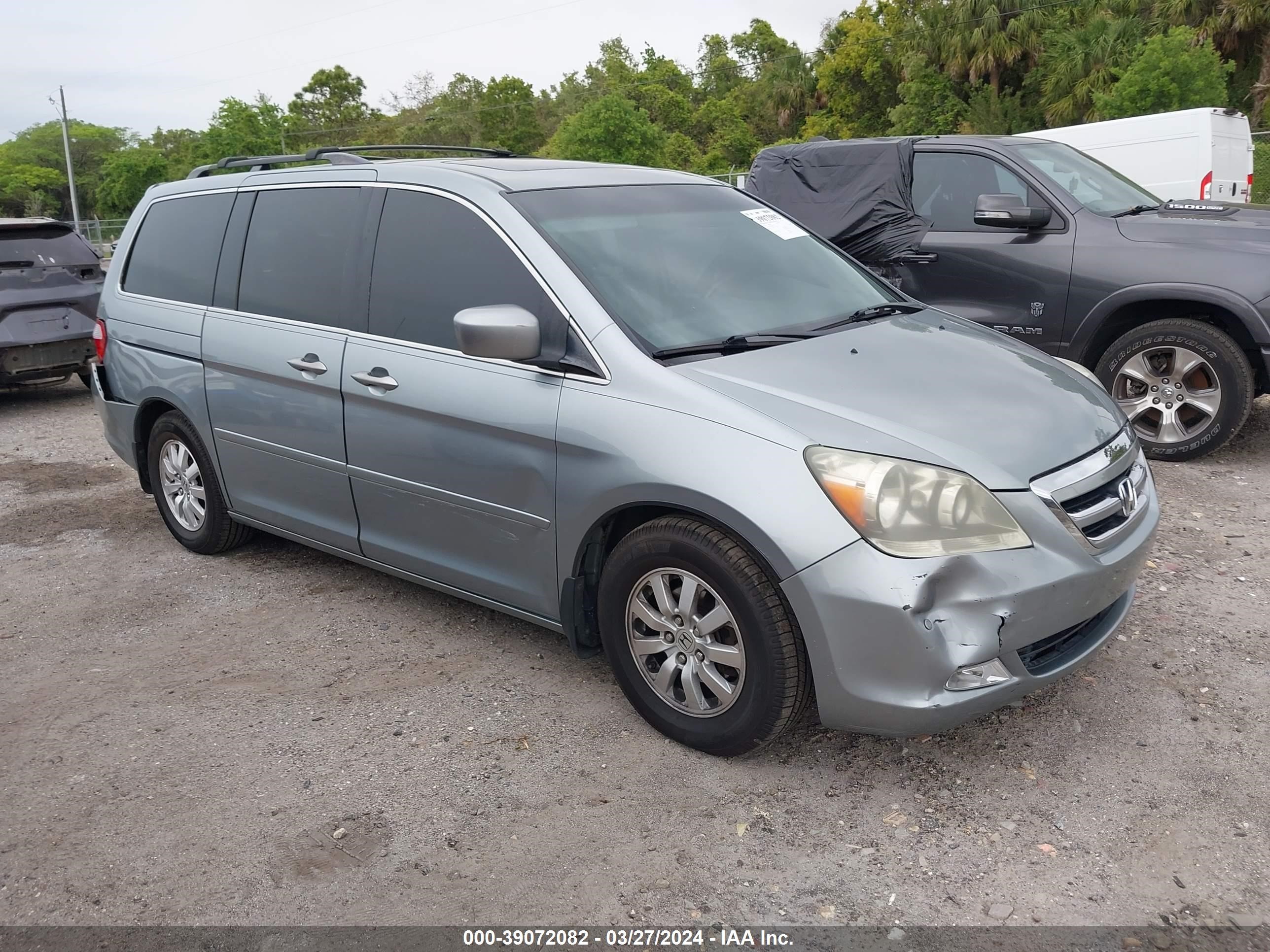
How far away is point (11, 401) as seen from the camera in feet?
34.5

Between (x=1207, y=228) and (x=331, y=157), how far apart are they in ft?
15.9

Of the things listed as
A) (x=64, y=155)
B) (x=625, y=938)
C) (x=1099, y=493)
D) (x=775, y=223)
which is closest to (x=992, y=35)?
(x=775, y=223)

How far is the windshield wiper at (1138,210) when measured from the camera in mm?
6656

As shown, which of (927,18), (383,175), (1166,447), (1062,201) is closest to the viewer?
(383,175)

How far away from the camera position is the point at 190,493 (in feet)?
17.5

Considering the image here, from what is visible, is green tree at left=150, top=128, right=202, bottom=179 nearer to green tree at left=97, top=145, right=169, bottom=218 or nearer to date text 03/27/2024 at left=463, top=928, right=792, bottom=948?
green tree at left=97, top=145, right=169, bottom=218

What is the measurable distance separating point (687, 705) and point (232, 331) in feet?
8.89

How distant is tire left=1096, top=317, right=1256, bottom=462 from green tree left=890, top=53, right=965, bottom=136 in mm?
37978

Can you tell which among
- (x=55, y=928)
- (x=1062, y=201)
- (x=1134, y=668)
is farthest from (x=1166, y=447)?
(x=55, y=928)

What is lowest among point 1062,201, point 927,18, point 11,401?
point 11,401

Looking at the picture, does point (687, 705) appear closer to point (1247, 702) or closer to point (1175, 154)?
point (1247, 702)

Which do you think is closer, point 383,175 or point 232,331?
point 383,175

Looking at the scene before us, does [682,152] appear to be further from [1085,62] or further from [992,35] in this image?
[1085,62]

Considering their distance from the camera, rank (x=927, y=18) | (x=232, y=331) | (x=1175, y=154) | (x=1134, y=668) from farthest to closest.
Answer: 1. (x=927, y=18)
2. (x=1175, y=154)
3. (x=232, y=331)
4. (x=1134, y=668)
